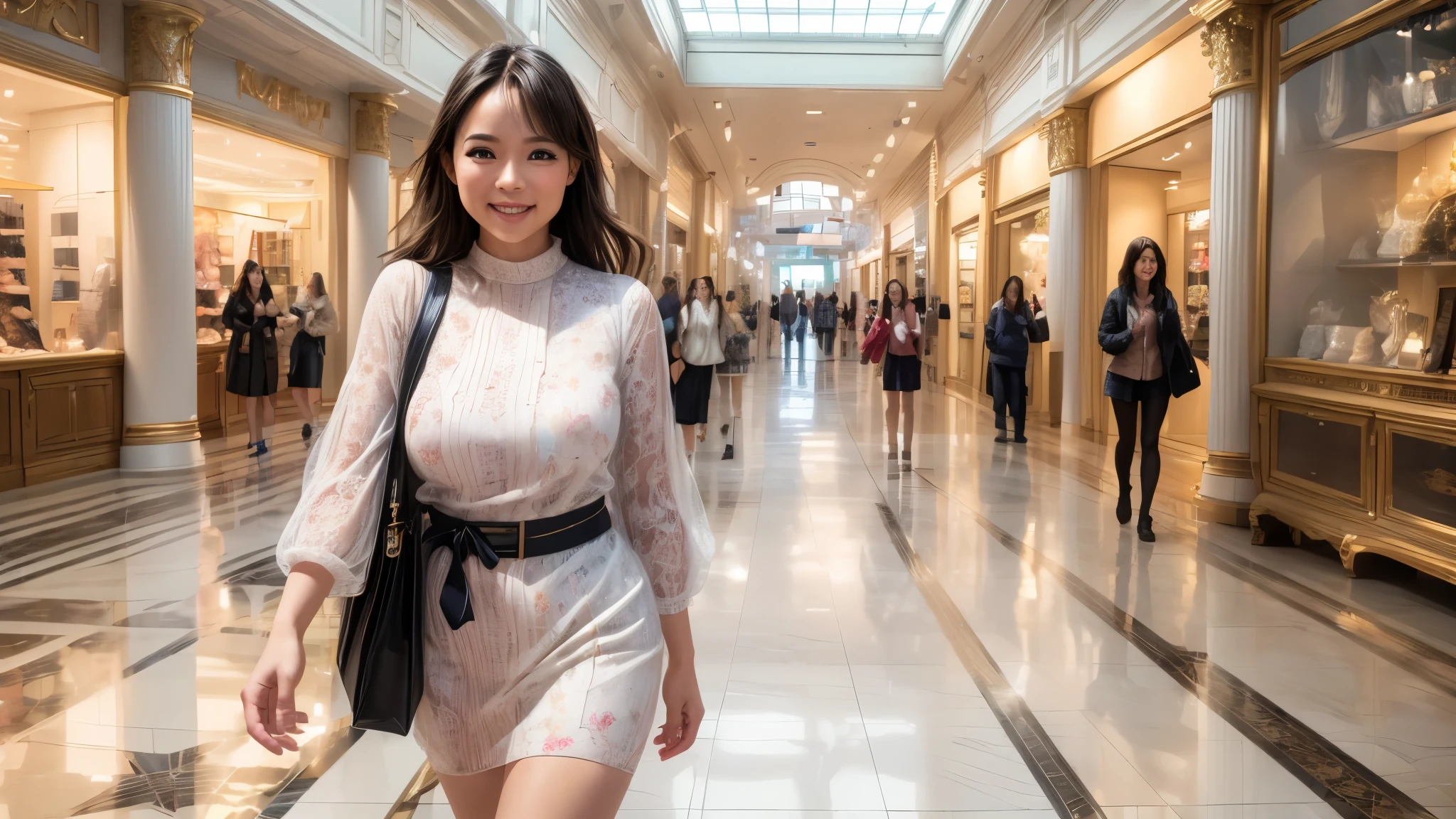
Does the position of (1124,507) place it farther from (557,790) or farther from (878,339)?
(557,790)

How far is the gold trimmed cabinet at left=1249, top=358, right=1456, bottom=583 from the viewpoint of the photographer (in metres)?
4.57

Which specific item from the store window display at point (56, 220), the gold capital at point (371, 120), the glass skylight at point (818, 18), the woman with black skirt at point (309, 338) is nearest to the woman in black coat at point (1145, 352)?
the woman with black skirt at point (309, 338)

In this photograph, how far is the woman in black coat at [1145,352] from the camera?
19.1ft

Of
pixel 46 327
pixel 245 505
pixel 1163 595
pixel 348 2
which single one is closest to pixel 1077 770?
pixel 1163 595

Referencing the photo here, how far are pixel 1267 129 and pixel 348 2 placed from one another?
6.85 metres

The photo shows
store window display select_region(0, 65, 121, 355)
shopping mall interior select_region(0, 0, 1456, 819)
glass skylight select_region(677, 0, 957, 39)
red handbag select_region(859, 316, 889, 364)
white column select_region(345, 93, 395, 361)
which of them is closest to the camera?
shopping mall interior select_region(0, 0, 1456, 819)

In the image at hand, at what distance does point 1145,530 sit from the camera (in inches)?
229

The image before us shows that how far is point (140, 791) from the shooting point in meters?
2.63

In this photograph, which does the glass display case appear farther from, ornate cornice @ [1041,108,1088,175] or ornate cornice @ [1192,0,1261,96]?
ornate cornice @ [1192,0,1261,96]

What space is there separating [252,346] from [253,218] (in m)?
2.18

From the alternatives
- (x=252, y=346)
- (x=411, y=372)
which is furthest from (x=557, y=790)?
(x=252, y=346)

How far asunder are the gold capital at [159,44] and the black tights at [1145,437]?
684 centimetres

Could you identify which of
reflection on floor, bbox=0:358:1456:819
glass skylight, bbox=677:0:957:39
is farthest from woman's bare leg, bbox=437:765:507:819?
glass skylight, bbox=677:0:957:39

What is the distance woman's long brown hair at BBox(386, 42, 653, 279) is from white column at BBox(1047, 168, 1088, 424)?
9.78 metres
